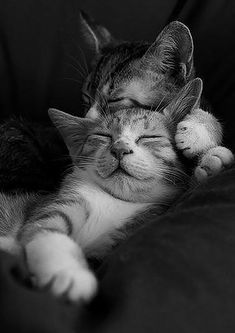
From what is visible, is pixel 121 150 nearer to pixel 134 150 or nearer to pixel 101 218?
pixel 134 150

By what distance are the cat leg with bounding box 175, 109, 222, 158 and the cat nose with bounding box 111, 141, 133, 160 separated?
13cm

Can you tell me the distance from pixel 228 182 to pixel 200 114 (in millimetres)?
345

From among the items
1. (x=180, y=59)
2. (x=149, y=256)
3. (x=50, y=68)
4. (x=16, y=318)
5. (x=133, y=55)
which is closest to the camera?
(x=16, y=318)

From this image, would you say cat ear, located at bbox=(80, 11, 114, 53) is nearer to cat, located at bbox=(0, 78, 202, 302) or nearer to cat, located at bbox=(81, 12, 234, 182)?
cat, located at bbox=(81, 12, 234, 182)

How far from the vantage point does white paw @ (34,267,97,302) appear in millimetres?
717

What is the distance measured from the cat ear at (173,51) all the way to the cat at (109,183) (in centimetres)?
14

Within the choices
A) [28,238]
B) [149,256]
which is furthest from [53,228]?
[149,256]

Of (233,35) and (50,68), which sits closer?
(233,35)

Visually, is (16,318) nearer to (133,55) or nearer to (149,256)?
(149,256)

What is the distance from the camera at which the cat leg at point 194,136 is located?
1.15m

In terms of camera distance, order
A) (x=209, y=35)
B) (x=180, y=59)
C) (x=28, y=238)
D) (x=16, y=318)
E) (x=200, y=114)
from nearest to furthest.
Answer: (x=16, y=318)
(x=28, y=238)
(x=200, y=114)
(x=180, y=59)
(x=209, y=35)

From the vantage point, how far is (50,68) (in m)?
1.72

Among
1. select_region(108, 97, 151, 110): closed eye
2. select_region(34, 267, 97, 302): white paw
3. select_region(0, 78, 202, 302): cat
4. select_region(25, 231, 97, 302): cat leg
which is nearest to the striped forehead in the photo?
select_region(0, 78, 202, 302): cat

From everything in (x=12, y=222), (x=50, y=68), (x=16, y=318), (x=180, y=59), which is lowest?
(x=12, y=222)
